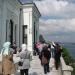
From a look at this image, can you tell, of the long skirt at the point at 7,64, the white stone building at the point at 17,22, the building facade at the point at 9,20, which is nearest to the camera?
the long skirt at the point at 7,64

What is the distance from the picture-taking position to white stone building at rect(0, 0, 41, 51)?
26.1 m

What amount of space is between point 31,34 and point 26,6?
2.88m

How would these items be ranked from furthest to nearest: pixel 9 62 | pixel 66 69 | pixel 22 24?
pixel 22 24
pixel 66 69
pixel 9 62

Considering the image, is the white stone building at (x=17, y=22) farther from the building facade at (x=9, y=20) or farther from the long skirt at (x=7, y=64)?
the long skirt at (x=7, y=64)

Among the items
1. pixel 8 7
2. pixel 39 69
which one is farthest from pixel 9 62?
pixel 8 7

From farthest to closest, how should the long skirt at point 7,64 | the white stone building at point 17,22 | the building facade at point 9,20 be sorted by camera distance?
the white stone building at point 17,22 → the building facade at point 9,20 → the long skirt at point 7,64

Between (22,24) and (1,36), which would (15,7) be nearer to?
(22,24)

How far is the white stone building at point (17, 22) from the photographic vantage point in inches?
1028

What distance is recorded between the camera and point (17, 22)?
33125 mm

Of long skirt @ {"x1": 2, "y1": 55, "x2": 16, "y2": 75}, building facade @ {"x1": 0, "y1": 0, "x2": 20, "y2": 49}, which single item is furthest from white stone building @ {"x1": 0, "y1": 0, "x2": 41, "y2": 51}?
long skirt @ {"x1": 2, "y1": 55, "x2": 16, "y2": 75}

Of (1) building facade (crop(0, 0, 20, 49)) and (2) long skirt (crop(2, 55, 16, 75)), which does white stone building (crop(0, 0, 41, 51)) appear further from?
(2) long skirt (crop(2, 55, 16, 75))

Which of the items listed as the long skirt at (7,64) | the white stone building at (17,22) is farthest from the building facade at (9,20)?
the long skirt at (7,64)

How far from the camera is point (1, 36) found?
25.6 meters

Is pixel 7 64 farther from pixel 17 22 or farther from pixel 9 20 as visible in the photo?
pixel 17 22
